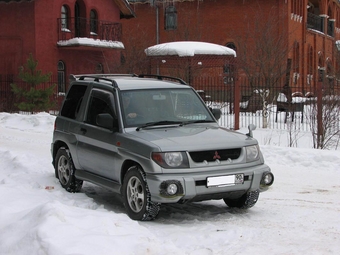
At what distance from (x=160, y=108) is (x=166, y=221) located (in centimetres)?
163

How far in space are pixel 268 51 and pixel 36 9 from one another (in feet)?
42.1

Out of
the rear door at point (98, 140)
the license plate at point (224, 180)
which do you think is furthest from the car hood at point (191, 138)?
the rear door at point (98, 140)

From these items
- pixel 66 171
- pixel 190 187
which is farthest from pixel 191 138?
pixel 66 171

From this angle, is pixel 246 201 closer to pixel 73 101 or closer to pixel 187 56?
pixel 73 101

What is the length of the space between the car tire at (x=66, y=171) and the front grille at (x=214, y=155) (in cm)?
255

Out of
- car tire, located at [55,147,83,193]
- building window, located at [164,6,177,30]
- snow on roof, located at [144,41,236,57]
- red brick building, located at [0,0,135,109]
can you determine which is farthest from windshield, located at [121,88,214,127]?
building window, located at [164,6,177,30]

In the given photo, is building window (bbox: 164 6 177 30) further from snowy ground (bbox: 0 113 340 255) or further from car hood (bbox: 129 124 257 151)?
car hood (bbox: 129 124 257 151)

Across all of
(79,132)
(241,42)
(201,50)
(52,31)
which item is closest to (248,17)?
(241,42)

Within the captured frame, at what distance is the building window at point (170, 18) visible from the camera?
43209 mm

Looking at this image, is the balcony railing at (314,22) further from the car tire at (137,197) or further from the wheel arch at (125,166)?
the car tire at (137,197)

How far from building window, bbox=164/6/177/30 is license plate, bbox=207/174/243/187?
36.1 meters

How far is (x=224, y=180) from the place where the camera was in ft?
24.9

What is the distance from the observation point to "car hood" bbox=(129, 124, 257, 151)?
757cm

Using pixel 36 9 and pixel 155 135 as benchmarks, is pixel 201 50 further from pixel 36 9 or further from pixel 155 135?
pixel 155 135
